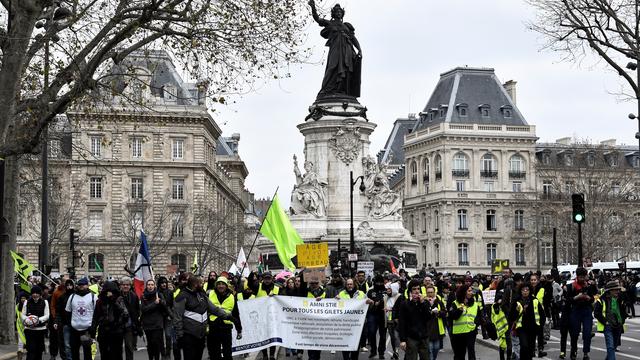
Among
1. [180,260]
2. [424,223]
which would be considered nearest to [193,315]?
[180,260]

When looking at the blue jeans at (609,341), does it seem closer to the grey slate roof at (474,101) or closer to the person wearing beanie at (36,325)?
the person wearing beanie at (36,325)

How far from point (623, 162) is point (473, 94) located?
16.0 metres

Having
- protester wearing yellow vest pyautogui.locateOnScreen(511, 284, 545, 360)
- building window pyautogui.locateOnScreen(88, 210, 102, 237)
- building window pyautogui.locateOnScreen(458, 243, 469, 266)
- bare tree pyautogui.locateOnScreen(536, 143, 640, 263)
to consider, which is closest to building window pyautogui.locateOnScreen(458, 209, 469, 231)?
building window pyautogui.locateOnScreen(458, 243, 469, 266)

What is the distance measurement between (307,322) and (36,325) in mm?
4976

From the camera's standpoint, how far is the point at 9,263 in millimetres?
27922

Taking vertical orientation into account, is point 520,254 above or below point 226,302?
above

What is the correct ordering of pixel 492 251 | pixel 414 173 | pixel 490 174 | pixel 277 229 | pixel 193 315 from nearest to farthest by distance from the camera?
pixel 193 315 < pixel 277 229 < pixel 492 251 < pixel 490 174 < pixel 414 173

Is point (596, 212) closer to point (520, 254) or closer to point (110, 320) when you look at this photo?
point (520, 254)

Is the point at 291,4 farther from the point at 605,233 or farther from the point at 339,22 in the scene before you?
the point at 605,233

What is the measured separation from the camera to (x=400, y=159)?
13512 centimetres

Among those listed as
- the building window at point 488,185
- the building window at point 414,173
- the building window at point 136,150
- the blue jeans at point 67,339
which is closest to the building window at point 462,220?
the building window at point 488,185

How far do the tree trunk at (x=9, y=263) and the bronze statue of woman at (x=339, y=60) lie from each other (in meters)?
26.3

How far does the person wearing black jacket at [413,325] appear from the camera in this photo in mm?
18438

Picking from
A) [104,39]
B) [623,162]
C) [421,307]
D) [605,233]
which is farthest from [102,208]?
[421,307]
